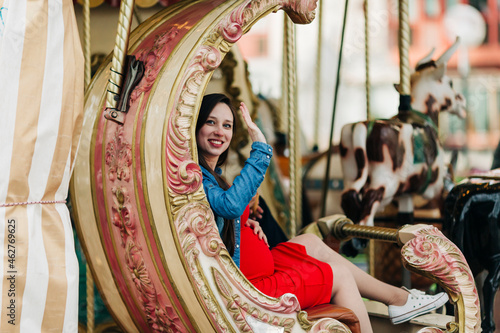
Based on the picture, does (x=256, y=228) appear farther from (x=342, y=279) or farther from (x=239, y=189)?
(x=239, y=189)

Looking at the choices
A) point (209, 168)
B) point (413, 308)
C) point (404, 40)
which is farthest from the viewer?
point (404, 40)

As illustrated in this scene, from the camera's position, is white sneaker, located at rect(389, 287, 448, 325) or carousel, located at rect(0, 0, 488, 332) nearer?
carousel, located at rect(0, 0, 488, 332)

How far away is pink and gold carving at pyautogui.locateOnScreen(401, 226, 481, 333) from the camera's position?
2350mm

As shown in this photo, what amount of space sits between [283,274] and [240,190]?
17.6 inches

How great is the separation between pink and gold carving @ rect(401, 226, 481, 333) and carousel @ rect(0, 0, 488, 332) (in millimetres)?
342

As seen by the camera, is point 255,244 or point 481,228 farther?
point 481,228

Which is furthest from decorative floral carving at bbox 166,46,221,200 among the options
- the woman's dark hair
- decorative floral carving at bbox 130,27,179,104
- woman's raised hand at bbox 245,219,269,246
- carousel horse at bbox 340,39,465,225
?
carousel horse at bbox 340,39,465,225

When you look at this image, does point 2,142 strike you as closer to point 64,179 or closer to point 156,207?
point 64,179

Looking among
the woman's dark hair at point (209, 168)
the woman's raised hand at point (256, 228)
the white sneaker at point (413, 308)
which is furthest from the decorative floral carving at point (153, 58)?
the white sneaker at point (413, 308)

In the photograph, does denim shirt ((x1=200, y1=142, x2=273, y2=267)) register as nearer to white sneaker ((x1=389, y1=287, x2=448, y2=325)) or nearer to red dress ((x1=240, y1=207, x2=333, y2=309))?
red dress ((x1=240, y1=207, x2=333, y2=309))

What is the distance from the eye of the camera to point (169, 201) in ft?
6.27

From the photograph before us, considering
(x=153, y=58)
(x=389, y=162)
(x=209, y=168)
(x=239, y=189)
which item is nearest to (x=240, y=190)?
(x=239, y=189)

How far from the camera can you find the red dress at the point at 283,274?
2.24 meters

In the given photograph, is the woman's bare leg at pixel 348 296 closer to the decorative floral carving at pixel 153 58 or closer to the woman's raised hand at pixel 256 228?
the woman's raised hand at pixel 256 228
